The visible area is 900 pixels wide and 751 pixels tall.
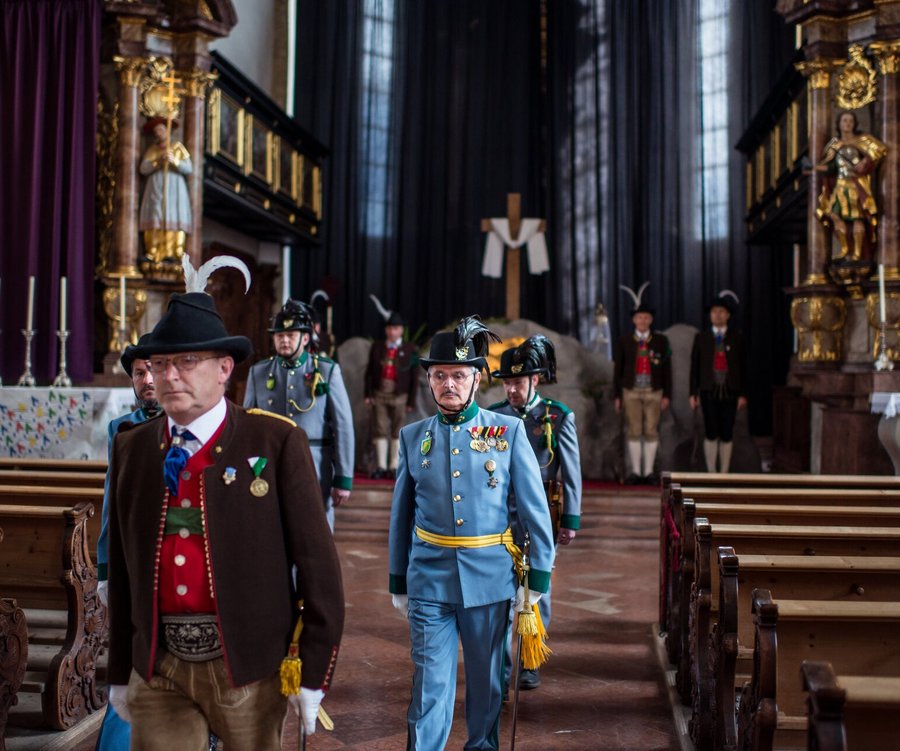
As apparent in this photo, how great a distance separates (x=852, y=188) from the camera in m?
8.46

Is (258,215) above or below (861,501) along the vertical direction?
above

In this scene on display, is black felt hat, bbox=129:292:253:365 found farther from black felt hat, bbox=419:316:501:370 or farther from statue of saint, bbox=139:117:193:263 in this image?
statue of saint, bbox=139:117:193:263

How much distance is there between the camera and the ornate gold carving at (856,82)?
28.1ft

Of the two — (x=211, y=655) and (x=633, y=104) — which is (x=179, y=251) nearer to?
(x=211, y=655)

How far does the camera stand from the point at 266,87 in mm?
14539

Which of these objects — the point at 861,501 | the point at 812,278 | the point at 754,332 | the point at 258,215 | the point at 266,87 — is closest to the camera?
the point at 861,501

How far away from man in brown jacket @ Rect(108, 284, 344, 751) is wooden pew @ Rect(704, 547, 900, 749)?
140 cm

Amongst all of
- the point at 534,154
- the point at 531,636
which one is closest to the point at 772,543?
the point at 531,636

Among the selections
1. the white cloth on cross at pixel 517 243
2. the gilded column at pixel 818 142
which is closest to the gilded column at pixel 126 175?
the white cloth on cross at pixel 517 243

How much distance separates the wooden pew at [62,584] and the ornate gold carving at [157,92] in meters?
5.79

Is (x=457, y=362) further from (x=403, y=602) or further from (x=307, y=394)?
(x=307, y=394)

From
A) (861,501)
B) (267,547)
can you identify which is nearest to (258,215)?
(861,501)

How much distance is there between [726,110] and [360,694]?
40.3 feet

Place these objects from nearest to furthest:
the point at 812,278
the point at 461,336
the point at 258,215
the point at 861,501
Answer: the point at 461,336
the point at 861,501
the point at 812,278
the point at 258,215
